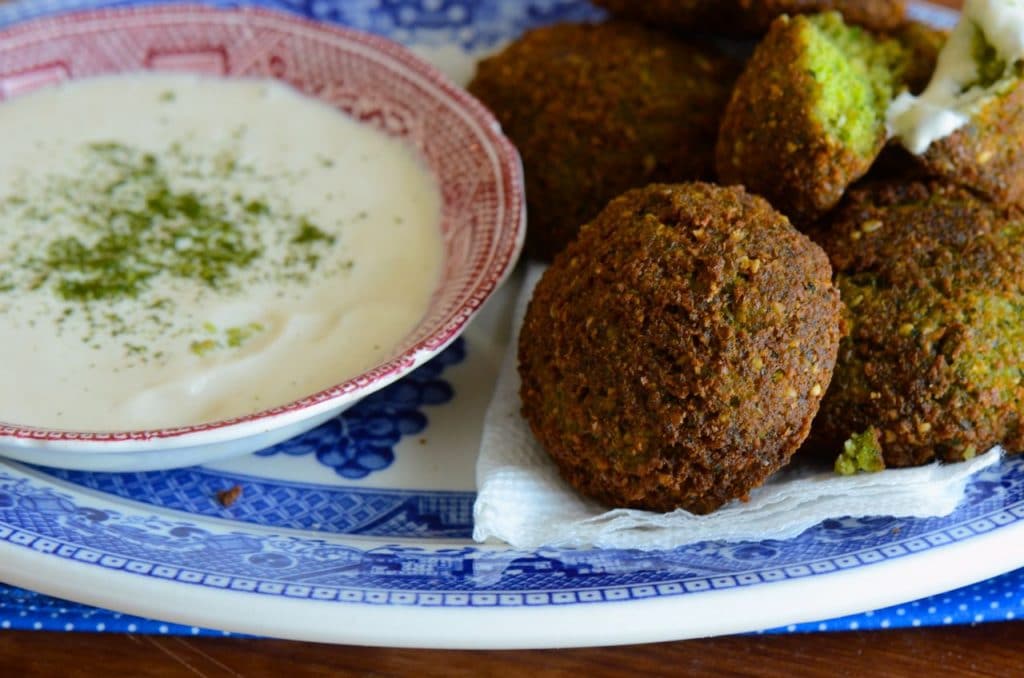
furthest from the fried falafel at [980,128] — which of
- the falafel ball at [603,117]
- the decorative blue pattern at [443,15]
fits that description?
the decorative blue pattern at [443,15]

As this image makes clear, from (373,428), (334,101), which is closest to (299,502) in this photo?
(373,428)

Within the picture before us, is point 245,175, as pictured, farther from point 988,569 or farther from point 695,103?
point 988,569

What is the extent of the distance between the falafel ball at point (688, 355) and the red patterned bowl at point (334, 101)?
0.31 metres

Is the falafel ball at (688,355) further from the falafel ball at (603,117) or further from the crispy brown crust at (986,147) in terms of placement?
the falafel ball at (603,117)

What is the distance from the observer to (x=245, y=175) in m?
2.61

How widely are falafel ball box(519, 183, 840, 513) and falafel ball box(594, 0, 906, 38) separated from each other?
677 mm

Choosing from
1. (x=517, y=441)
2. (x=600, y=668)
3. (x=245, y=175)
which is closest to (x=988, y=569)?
(x=600, y=668)

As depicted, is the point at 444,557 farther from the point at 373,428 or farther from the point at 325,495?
the point at 373,428

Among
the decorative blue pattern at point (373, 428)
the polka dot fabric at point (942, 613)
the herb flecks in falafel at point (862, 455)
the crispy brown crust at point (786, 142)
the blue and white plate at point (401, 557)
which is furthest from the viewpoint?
the decorative blue pattern at point (373, 428)

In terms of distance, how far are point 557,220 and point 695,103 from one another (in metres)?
0.40

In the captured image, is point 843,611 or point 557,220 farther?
point 557,220

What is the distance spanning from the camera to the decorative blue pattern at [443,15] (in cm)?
318

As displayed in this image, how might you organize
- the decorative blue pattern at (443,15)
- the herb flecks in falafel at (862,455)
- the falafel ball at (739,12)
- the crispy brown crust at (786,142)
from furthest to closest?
the decorative blue pattern at (443,15)
the falafel ball at (739,12)
the crispy brown crust at (786,142)
the herb flecks in falafel at (862,455)

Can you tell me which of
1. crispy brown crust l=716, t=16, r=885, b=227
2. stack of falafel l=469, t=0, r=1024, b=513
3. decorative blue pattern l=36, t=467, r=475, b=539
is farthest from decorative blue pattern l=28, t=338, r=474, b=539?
crispy brown crust l=716, t=16, r=885, b=227
